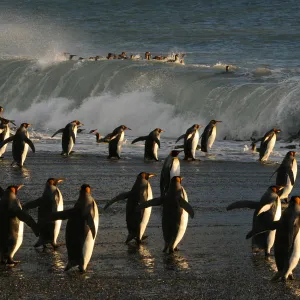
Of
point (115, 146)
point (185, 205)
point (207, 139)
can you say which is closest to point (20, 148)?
point (115, 146)

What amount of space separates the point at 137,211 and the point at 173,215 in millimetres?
475

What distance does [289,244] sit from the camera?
9.35 m

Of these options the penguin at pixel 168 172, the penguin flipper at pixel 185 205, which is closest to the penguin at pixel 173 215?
the penguin flipper at pixel 185 205

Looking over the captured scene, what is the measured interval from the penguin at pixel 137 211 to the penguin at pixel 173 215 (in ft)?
1.23

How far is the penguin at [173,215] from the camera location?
1047 centimetres

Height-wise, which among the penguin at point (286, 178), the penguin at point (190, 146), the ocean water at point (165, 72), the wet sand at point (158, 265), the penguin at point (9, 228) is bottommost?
the wet sand at point (158, 265)

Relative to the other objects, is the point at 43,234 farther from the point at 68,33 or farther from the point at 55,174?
the point at 68,33

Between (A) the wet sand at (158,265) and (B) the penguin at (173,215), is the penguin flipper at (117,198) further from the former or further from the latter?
(B) the penguin at (173,215)

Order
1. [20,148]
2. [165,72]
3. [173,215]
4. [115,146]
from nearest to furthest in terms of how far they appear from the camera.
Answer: [173,215] < [20,148] < [115,146] < [165,72]

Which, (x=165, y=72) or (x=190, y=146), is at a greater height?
(x=165, y=72)

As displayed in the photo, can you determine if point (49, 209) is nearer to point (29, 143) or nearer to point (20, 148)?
point (20, 148)

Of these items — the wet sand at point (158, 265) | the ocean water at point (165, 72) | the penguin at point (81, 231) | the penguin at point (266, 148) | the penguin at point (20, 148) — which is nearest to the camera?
the wet sand at point (158, 265)

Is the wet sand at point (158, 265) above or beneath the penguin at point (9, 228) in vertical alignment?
beneath

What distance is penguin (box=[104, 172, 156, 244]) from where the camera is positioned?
10.9 m
